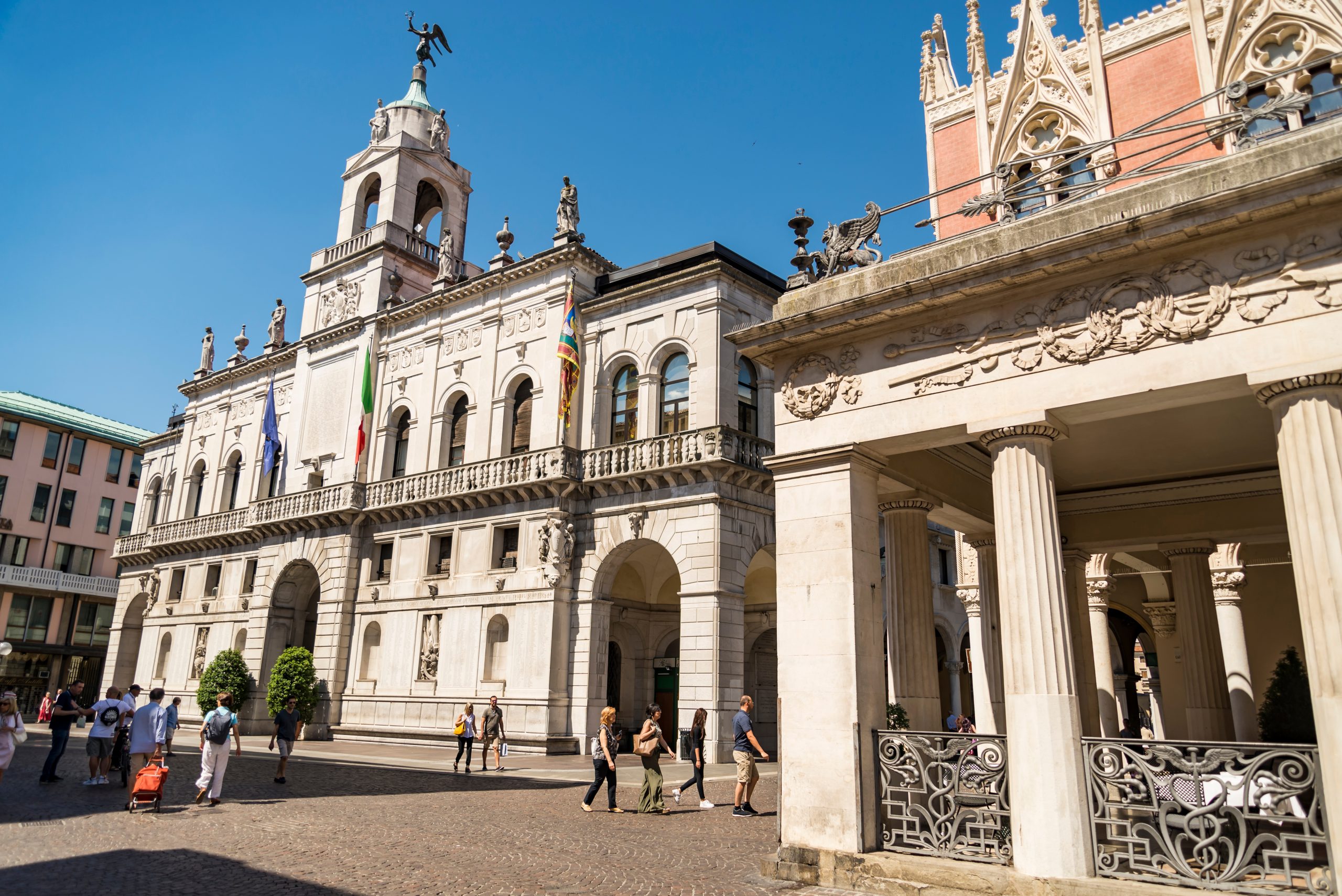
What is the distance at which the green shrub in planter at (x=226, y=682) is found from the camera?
33812 millimetres

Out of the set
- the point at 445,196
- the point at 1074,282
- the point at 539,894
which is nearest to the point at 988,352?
the point at 1074,282

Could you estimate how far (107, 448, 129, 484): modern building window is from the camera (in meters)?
58.9

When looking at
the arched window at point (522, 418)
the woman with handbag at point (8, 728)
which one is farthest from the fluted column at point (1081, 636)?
the arched window at point (522, 418)

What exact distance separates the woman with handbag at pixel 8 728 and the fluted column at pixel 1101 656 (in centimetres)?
1627

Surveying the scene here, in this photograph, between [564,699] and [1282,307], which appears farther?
[564,699]

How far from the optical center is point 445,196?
129 ft

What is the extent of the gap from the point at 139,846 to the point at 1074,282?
12.4m

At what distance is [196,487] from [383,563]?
58.0 feet

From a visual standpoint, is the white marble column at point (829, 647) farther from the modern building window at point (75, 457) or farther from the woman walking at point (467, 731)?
the modern building window at point (75, 457)

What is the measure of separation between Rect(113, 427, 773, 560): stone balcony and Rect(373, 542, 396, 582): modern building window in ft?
3.44

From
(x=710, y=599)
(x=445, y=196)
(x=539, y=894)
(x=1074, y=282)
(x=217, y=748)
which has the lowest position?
(x=539, y=894)

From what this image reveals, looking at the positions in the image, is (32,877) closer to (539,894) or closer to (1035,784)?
(539,894)

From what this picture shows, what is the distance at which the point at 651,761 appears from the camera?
47.4ft

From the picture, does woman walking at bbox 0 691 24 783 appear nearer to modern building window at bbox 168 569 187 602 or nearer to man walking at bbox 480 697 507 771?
man walking at bbox 480 697 507 771
